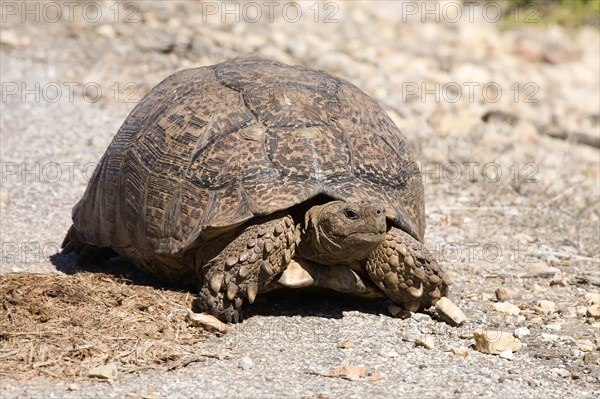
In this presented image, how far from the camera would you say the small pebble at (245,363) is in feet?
14.8

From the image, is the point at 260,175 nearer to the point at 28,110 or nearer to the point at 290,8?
the point at 28,110

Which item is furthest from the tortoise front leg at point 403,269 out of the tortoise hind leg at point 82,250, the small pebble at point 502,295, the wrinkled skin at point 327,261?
the tortoise hind leg at point 82,250

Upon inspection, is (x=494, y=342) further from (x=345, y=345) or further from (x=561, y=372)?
(x=345, y=345)

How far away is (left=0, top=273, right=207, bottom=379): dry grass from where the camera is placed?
4441mm

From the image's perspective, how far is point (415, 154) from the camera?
9.22 m

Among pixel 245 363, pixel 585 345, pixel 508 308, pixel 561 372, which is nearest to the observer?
pixel 245 363

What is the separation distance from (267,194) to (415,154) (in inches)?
170

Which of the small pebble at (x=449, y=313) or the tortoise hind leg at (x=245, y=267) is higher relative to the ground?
the tortoise hind leg at (x=245, y=267)

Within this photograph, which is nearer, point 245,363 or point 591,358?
point 245,363

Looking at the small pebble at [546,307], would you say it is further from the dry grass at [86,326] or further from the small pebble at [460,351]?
the dry grass at [86,326]

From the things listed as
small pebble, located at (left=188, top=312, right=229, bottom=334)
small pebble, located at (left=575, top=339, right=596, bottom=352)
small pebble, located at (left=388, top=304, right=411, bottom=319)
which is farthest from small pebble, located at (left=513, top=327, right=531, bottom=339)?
small pebble, located at (left=188, top=312, right=229, bottom=334)

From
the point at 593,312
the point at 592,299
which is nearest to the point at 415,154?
the point at 592,299

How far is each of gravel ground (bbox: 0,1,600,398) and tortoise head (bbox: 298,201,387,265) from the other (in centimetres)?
40

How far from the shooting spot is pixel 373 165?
17.9ft
